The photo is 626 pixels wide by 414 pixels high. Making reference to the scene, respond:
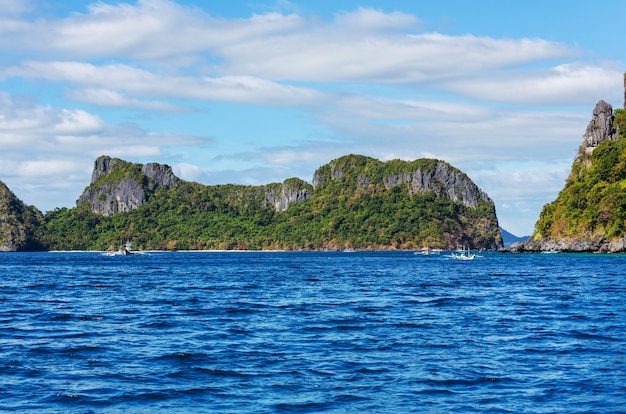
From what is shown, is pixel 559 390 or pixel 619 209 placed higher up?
pixel 619 209

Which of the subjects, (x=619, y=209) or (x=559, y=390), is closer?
(x=559, y=390)

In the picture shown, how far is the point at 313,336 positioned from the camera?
132 ft

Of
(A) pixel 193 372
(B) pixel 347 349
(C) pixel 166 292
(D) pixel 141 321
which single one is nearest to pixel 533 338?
(B) pixel 347 349

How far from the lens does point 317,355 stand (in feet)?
112

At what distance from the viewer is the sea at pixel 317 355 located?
2566cm

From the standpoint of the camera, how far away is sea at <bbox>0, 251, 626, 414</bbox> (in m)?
25.7

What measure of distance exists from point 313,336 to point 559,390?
16253 mm

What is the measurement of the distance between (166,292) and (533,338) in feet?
147

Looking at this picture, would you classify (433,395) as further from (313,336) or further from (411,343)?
(313,336)

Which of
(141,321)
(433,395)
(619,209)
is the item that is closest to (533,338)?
(433,395)

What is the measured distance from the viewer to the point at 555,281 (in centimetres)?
8425

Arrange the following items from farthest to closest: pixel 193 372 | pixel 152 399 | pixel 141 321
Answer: pixel 141 321 < pixel 193 372 < pixel 152 399

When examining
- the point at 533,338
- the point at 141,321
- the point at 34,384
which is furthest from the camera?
the point at 141,321

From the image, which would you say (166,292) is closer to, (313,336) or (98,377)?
(313,336)
